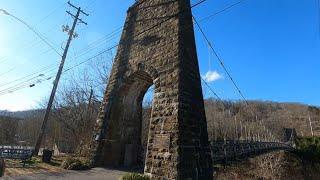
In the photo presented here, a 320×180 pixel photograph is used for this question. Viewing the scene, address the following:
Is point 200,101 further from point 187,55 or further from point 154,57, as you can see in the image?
point 154,57

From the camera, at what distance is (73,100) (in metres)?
26.7

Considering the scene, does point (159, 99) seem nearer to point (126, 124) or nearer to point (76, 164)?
point (126, 124)

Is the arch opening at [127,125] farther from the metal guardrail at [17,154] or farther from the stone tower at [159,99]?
the metal guardrail at [17,154]

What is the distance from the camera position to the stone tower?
9.09 m

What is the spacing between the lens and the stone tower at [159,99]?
909 cm

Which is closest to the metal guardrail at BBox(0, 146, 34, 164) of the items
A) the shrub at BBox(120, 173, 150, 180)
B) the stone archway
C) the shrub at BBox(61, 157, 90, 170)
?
the shrub at BBox(61, 157, 90, 170)

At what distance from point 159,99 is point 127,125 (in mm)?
3226

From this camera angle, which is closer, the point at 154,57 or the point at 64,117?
the point at 154,57

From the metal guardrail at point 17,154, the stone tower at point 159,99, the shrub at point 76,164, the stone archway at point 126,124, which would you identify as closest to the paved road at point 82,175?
the shrub at point 76,164

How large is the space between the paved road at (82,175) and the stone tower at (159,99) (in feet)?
3.71

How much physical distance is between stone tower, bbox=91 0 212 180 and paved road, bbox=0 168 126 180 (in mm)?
1132

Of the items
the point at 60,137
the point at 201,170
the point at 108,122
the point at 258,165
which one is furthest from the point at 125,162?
the point at 60,137

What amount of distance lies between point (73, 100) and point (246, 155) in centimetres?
1600

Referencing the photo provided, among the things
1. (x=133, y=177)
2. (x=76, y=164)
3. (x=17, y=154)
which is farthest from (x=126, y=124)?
(x=17, y=154)
